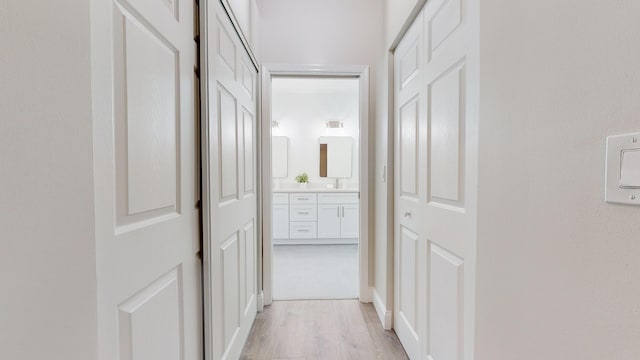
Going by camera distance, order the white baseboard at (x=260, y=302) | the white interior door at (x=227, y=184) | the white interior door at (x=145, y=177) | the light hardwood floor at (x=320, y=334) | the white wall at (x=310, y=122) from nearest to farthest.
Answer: the white interior door at (x=145, y=177)
the white interior door at (x=227, y=184)
the light hardwood floor at (x=320, y=334)
the white baseboard at (x=260, y=302)
the white wall at (x=310, y=122)

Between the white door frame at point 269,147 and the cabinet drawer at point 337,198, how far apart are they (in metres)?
2.10

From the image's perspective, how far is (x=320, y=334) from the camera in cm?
198

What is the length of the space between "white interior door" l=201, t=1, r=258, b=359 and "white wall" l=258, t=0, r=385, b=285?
0.47 metres

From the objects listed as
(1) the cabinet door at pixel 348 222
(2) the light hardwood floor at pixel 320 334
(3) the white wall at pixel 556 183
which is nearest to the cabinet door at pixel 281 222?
(1) the cabinet door at pixel 348 222

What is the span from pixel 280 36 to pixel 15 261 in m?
2.32

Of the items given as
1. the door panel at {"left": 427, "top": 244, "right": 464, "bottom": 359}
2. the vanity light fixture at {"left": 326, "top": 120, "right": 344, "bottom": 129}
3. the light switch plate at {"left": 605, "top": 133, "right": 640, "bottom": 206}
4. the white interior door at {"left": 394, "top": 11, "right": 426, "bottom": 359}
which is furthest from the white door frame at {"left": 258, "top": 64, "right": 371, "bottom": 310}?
the vanity light fixture at {"left": 326, "top": 120, "right": 344, "bottom": 129}

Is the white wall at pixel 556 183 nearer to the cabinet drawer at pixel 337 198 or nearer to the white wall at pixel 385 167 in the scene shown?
the white wall at pixel 385 167

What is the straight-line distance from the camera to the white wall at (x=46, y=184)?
1.41 ft

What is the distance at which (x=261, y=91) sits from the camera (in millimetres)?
2297

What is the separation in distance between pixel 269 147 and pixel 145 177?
154cm

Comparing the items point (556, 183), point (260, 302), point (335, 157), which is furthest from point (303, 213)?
point (556, 183)

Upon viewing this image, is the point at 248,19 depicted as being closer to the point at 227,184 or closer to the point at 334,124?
the point at 227,184

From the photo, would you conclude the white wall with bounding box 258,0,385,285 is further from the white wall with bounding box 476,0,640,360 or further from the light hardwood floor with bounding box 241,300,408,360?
the white wall with bounding box 476,0,640,360

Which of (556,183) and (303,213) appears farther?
(303,213)
